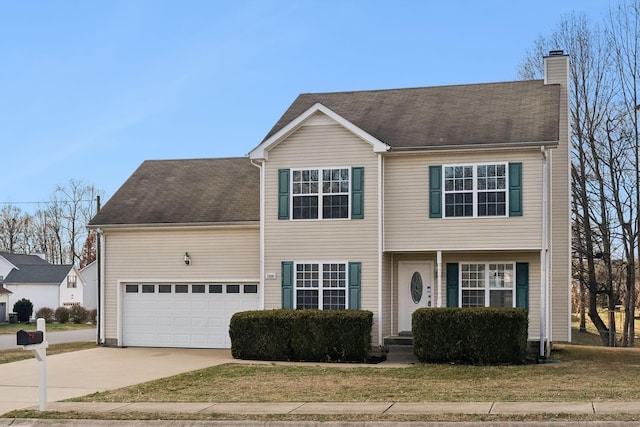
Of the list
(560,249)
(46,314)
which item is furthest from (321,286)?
(46,314)

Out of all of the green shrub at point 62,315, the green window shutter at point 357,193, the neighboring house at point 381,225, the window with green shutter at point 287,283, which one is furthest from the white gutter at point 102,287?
the green shrub at point 62,315

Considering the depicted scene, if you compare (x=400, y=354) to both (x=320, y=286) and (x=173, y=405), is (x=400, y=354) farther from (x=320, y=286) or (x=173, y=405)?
(x=173, y=405)

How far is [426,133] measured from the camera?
21.6 metres

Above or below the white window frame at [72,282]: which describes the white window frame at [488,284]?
above

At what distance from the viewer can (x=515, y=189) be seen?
20312 millimetres

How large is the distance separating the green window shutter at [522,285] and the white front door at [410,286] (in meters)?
2.37

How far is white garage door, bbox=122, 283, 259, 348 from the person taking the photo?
23.7m

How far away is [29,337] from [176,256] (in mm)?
12347

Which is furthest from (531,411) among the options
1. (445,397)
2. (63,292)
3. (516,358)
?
(63,292)

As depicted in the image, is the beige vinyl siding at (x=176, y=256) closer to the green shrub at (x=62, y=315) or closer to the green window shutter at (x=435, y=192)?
the green window shutter at (x=435, y=192)

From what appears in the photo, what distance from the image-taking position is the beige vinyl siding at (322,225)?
835 inches

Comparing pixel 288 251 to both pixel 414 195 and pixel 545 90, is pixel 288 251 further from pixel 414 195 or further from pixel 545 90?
pixel 545 90

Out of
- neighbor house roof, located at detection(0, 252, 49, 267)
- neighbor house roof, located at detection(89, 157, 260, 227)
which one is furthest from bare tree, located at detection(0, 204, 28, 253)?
neighbor house roof, located at detection(89, 157, 260, 227)

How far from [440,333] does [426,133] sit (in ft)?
17.8
